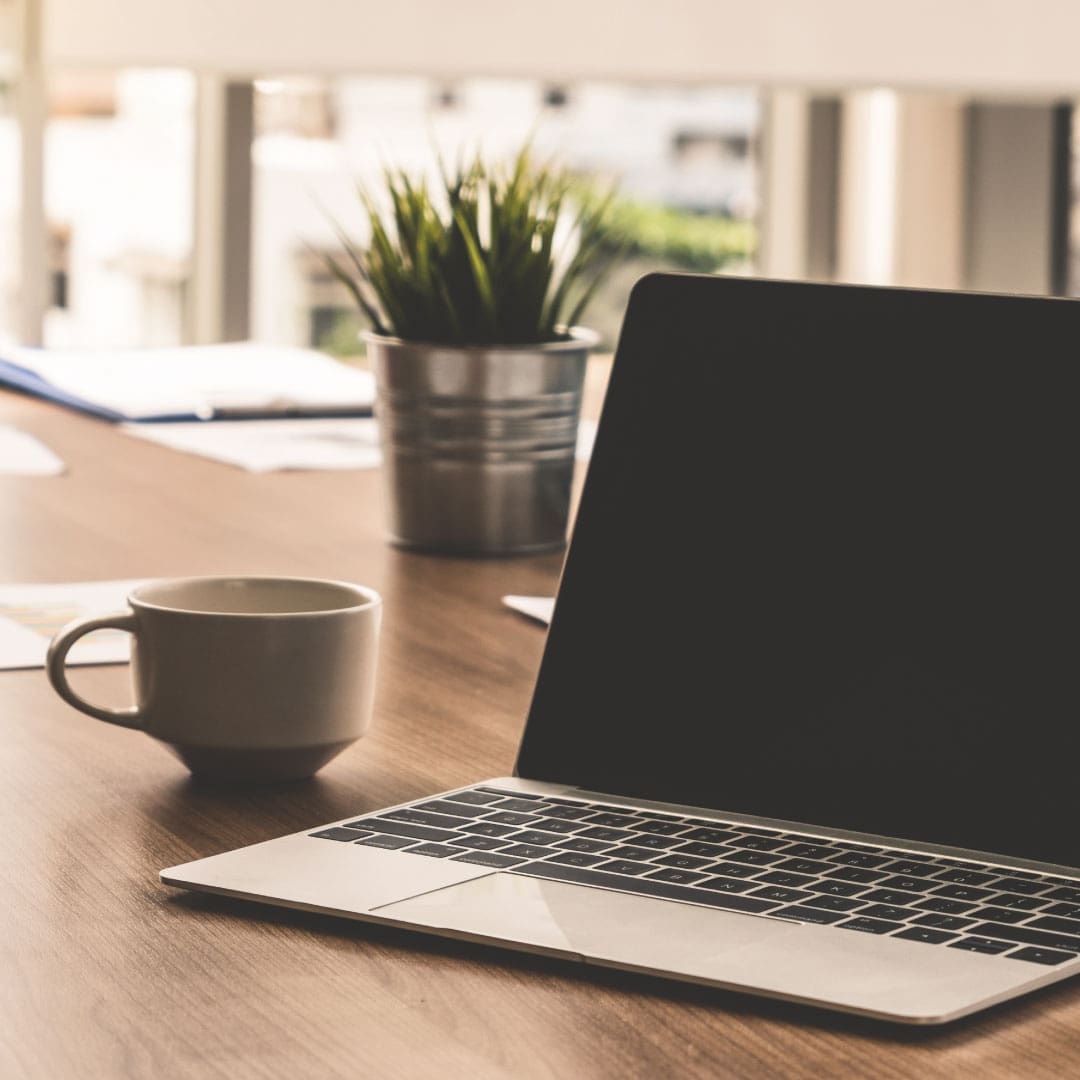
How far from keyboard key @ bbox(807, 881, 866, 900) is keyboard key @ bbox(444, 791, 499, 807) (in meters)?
0.14

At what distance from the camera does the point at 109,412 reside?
1.76 metres

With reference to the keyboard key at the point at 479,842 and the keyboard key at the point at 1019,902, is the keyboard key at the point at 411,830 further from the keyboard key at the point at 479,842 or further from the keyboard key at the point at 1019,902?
the keyboard key at the point at 1019,902

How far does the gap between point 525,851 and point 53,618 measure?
451 mm

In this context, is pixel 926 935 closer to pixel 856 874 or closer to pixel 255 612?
pixel 856 874

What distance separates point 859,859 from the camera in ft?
2.00

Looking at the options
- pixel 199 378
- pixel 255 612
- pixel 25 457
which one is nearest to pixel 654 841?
pixel 255 612

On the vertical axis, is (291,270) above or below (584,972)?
above

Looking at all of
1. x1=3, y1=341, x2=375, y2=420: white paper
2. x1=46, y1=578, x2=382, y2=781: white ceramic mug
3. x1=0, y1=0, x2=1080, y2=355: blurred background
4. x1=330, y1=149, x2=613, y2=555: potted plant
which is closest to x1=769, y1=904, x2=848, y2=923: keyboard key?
x1=46, y1=578, x2=382, y2=781: white ceramic mug

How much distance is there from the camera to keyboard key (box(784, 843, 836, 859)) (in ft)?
2.01

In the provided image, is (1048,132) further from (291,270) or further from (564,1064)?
(564,1064)

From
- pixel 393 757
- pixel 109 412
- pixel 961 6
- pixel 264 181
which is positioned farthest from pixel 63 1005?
pixel 264 181

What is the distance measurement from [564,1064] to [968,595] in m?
0.26

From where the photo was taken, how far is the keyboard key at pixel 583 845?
618 mm

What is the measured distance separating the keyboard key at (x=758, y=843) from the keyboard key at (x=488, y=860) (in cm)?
8
